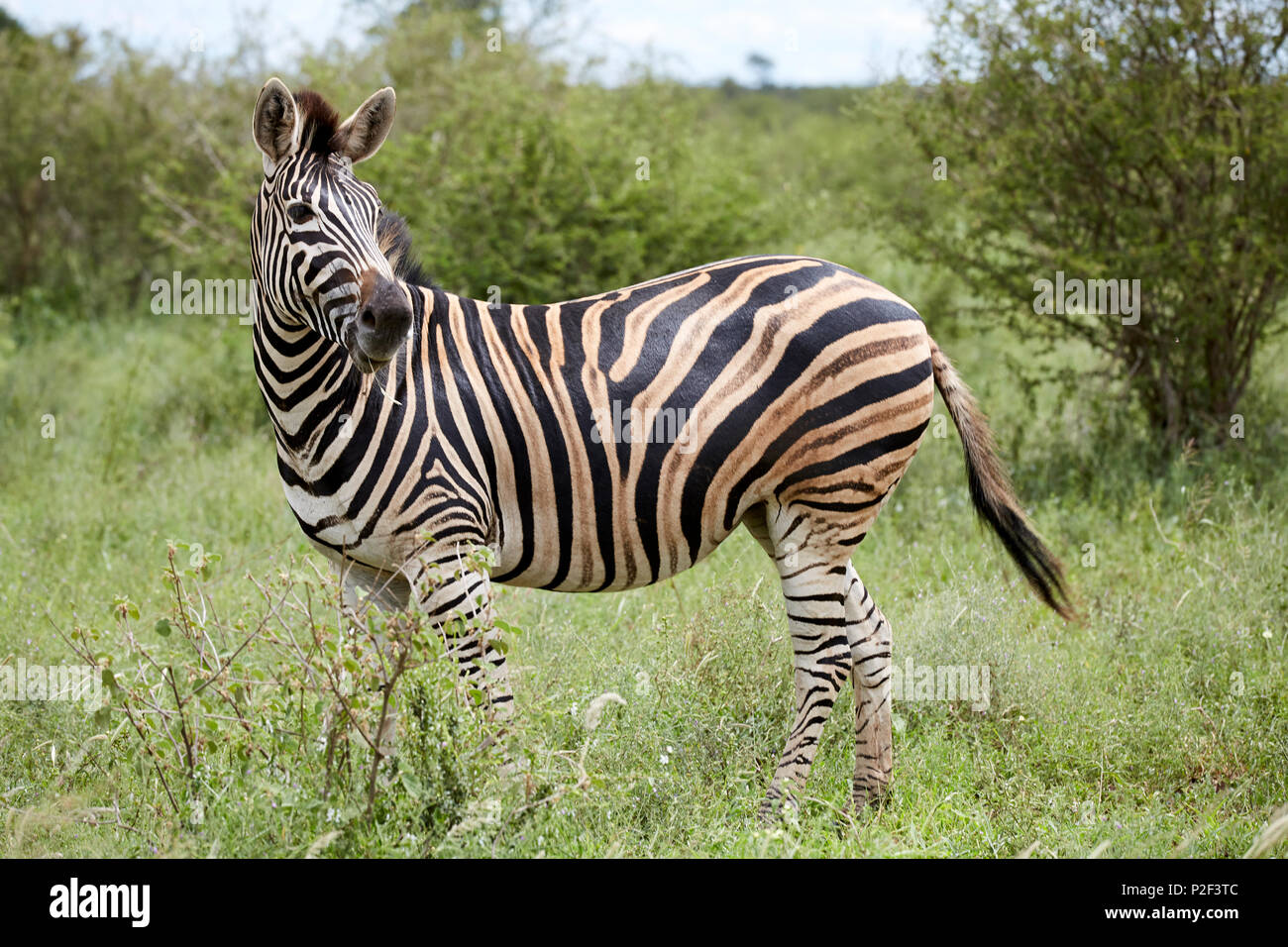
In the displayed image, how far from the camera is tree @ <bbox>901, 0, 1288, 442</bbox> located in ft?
23.5

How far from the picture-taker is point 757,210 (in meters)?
10.3

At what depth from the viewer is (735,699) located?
15.0 feet

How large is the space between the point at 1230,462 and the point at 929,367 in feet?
14.1

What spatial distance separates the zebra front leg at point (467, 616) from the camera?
3.46 metres

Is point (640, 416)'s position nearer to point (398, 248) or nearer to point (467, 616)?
point (467, 616)

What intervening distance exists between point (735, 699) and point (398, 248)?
2.21 meters

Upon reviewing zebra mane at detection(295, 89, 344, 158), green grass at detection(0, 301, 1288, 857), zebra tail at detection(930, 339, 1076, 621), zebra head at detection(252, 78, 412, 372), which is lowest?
green grass at detection(0, 301, 1288, 857)

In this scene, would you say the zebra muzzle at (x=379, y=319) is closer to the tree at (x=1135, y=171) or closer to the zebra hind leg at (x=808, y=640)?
the zebra hind leg at (x=808, y=640)

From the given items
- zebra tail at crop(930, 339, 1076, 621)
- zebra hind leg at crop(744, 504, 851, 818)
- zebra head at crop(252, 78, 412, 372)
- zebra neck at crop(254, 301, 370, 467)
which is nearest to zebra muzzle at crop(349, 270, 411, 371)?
zebra head at crop(252, 78, 412, 372)

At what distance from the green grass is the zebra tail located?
0.52m

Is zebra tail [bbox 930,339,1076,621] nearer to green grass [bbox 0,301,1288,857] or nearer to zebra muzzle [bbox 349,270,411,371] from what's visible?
green grass [bbox 0,301,1288,857]

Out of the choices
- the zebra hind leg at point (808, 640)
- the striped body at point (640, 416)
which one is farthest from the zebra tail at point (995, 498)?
the zebra hind leg at point (808, 640)

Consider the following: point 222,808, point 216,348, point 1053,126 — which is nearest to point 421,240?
point 216,348

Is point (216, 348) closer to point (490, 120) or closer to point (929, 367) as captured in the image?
point (490, 120)
